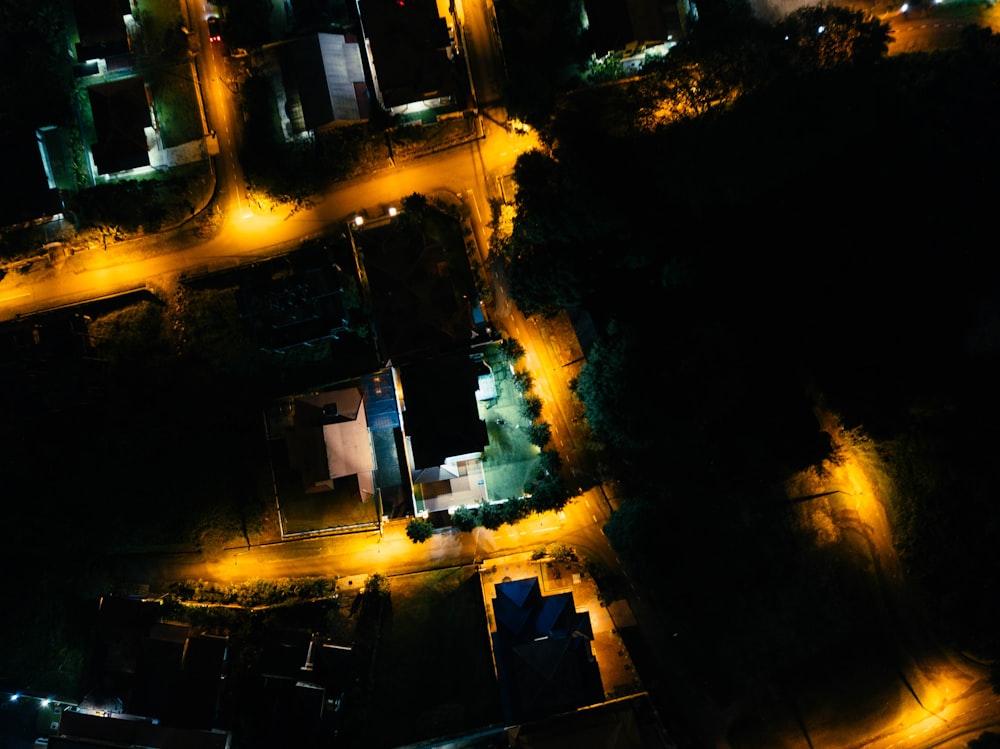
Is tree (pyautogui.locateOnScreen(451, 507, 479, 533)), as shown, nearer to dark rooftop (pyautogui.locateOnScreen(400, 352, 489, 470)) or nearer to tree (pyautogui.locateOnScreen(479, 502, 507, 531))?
tree (pyautogui.locateOnScreen(479, 502, 507, 531))

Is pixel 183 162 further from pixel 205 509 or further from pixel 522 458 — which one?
pixel 522 458

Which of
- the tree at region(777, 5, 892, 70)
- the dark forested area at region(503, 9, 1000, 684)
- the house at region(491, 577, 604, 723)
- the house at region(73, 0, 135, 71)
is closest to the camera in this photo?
the house at region(491, 577, 604, 723)

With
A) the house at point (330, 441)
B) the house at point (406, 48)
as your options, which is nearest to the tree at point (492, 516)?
the house at point (330, 441)

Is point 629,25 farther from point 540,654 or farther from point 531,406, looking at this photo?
point 540,654

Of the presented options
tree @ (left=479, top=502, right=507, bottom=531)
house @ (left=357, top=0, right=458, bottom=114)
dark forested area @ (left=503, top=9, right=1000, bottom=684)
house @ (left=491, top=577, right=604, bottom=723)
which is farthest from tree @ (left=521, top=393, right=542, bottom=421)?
house @ (left=357, top=0, right=458, bottom=114)

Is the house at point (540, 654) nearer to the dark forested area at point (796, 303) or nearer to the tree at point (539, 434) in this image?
the dark forested area at point (796, 303)

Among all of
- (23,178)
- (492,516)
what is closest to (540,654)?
(492,516)
